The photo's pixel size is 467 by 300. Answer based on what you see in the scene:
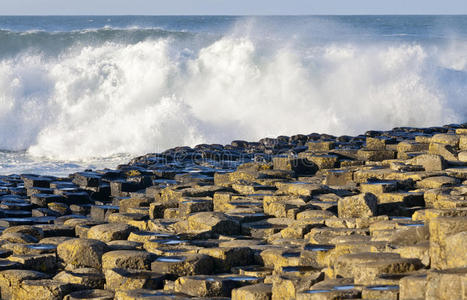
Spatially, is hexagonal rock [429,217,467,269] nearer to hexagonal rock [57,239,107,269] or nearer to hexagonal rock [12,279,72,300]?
hexagonal rock [12,279,72,300]

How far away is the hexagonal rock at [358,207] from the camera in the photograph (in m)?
5.78

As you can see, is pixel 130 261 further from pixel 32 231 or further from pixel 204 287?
pixel 32 231

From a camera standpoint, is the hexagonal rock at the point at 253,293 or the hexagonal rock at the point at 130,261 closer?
Answer: the hexagonal rock at the point at 253,293

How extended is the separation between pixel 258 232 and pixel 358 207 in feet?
2.70

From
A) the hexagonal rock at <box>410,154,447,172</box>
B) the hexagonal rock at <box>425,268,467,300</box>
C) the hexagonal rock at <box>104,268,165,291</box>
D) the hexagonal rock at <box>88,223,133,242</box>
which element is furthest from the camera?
the hexagonal rock at <box>410,154,447,172</box>

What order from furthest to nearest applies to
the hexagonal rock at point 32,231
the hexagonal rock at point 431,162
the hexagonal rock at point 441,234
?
the hexagonal rock at point 431,162
the hexagonal rock at point 32,231
the hexagonal rock at point 441,234

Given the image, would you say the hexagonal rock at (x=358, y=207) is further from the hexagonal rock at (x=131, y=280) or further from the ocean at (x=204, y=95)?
the ocean at (x=204, y=95)

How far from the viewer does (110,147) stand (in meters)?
18.4

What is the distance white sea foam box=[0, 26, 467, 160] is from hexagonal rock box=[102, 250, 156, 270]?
12867 mm

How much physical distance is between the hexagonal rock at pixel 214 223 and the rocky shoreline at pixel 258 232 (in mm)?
11

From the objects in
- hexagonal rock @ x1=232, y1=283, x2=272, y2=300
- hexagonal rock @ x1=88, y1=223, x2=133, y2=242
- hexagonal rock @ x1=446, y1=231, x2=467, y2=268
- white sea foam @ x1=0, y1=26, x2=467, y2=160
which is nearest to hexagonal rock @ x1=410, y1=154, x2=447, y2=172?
hexagonal rock @ x1=88, y1=223, x2=133, y2=242

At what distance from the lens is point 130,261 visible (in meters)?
4.96

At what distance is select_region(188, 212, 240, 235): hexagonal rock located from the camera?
19.1 feet

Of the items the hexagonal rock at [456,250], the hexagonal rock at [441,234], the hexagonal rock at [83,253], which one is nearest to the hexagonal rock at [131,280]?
the hexagonal rock at [83,253]
